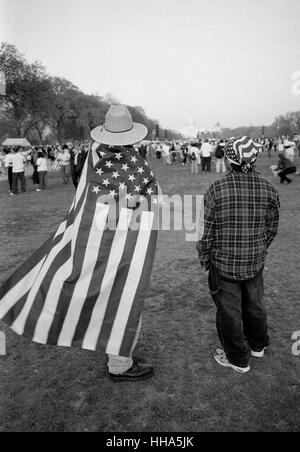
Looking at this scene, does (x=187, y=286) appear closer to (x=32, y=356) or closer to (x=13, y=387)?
(x=32, y=356)

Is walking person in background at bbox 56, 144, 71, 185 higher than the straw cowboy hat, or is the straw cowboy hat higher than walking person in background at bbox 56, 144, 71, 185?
the straw cowboy hat

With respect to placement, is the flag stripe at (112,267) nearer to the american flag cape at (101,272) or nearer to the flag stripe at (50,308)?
the american flag cape at (101,272)

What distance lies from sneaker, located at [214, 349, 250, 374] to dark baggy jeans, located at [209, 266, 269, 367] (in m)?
0.03

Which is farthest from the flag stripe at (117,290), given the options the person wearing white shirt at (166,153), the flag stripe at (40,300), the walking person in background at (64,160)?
the person wearing white shirt at (166,153)

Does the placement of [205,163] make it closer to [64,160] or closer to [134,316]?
[64,160]

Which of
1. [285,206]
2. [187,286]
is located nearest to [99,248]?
[187,286]

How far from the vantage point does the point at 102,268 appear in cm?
301

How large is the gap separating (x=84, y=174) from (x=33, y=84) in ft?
110

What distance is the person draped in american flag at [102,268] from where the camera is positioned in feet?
9.84

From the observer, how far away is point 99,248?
301 cm

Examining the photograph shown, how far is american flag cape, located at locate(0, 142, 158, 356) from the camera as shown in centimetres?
300

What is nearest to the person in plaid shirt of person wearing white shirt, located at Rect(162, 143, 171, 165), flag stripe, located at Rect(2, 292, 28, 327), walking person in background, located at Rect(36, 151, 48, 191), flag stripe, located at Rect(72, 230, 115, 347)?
flag stripe, located at Rect(72, 230, 115, 347)

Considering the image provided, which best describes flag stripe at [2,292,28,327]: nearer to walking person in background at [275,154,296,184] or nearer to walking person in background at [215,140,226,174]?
walking person in background at [275,154,296,184]
